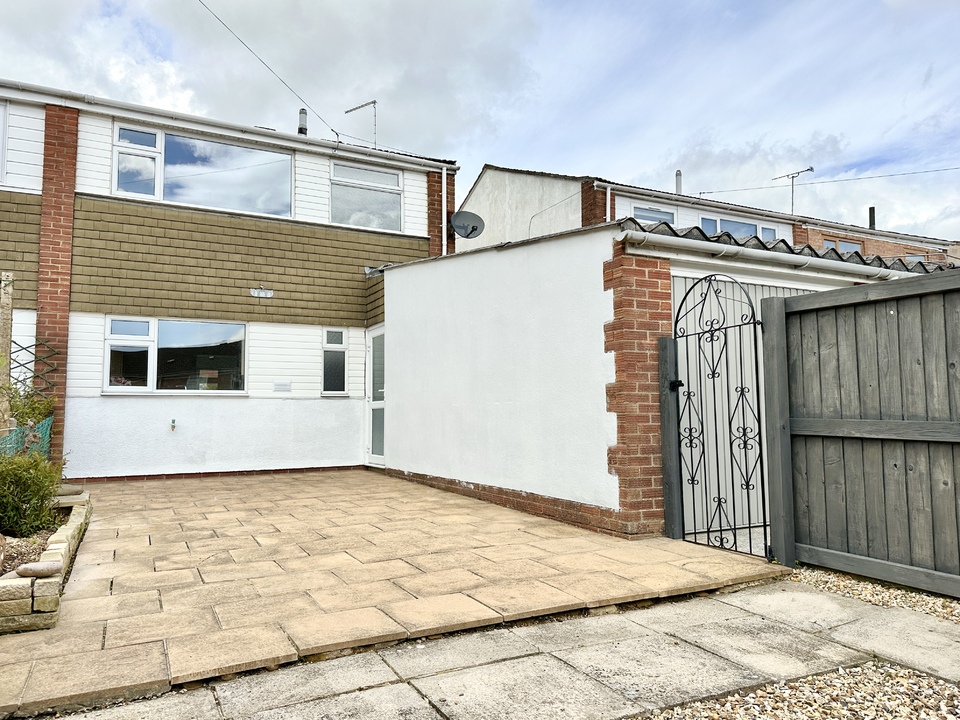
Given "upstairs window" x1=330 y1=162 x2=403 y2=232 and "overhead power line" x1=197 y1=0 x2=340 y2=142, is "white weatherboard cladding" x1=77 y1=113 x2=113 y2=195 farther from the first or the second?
"upstairs window" x1=330 y1=162 x2=403 y2=232

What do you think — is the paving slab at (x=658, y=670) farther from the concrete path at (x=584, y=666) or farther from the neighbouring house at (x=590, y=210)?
the neighbouring house at (x=590, y=210)

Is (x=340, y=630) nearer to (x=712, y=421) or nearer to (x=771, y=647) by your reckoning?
(x=771, y=647)

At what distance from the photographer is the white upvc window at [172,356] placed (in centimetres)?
933

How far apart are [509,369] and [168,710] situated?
4.69m

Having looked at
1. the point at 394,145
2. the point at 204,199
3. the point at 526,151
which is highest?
the point at 526,151

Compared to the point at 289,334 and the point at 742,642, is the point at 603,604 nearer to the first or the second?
the point at 742,642

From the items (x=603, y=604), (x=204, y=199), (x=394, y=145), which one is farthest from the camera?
(x=394, y=145)

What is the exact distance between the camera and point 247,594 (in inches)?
144

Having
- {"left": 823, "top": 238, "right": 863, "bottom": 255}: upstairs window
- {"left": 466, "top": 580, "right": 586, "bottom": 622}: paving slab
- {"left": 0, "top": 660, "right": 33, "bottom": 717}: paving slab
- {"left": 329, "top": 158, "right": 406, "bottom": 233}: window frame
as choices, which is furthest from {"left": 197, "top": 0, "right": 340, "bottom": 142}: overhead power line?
{"left": 823, "top": 238, "right": 863, "bottom": 255}: upstairs window

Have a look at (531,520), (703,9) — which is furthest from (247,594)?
(703,9)

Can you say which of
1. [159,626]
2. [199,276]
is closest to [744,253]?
[159,626]

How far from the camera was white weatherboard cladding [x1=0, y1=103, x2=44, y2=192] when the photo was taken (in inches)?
348

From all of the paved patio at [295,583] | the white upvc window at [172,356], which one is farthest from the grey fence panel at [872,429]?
the white upvc window at [172,356]

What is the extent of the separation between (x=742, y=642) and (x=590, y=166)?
34278 millimetres
